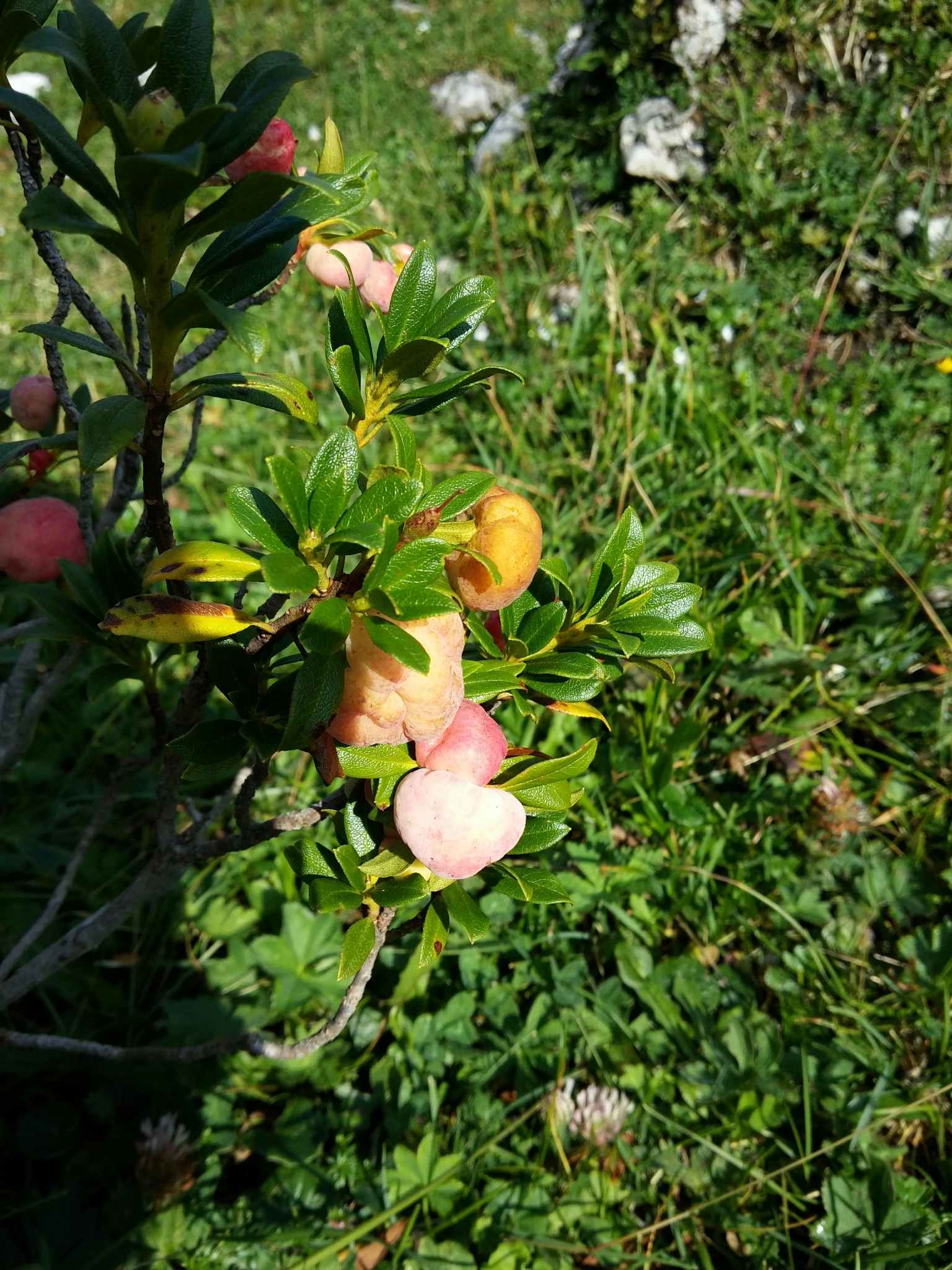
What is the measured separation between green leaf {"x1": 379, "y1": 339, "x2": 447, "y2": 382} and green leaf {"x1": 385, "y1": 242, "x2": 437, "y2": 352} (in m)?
0.02

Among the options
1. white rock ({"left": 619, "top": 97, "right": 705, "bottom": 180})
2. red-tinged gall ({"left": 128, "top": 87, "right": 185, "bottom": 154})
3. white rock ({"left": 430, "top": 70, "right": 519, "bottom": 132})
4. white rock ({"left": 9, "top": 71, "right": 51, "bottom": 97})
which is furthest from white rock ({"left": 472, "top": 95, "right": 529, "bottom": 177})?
red-tinged gall ({"left": 128, "top": 87, "right": 185, "bottom": 154})

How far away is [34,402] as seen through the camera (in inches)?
38.3

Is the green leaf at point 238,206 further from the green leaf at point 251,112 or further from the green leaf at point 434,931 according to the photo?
the green leaf at point 434,931

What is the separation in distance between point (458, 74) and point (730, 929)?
4464 mm

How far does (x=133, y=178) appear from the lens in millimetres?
498

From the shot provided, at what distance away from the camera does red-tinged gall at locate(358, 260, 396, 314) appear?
2.79ft

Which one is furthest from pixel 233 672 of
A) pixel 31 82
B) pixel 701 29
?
pixel 31 82

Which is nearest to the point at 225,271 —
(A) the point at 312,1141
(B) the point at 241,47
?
(A) the point at 312,1141

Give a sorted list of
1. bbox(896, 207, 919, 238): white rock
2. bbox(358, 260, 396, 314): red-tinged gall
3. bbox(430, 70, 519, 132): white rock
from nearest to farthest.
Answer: bbox(358, 260, 396, 314): red-tinged gall
bbox(896, 207, 919, 238): white rock
bbox(430, 70, 519, 132): white rock

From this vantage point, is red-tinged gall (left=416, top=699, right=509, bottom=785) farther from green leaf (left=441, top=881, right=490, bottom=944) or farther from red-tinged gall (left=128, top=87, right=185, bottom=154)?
red-tinged gall (left=128, top=87, right=185, bottom=154)

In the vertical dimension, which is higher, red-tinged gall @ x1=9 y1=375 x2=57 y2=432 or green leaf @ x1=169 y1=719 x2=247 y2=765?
red-tinged gall @ x1=9 y1=375 x2=57 y2=432

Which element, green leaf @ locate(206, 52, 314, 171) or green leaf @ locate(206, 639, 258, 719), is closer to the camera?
green leaf @ locate(206, 52, 314, 171)

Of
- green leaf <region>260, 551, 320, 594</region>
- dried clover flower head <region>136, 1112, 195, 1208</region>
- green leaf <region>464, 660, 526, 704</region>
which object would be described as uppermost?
green leaf <region>260, 551, 320, 594</region>

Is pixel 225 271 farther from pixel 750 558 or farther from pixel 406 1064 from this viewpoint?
pixel 750 558
